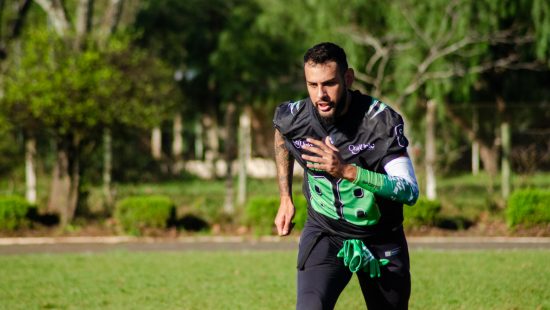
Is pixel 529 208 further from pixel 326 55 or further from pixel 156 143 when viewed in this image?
pixel 326 55

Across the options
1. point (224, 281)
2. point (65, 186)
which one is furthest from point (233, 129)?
point (224, 281)

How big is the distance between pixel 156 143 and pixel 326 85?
16594mm

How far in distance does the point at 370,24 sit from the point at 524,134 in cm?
560

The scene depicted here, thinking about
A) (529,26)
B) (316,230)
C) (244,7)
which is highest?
(244,7)

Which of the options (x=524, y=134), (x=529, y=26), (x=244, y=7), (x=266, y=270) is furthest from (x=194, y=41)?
(x=266, y=270)

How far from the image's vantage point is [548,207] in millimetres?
15672

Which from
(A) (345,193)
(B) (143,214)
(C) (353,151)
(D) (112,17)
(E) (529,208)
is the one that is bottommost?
(B) (143,214)

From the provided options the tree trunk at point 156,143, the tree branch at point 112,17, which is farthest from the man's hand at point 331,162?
the tree trunk at point 156,143

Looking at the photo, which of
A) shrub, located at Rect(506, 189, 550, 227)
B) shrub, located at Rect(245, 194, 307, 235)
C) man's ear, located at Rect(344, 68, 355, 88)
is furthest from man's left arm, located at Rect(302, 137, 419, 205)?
shrub, located at Rect(245, 194, 307, 235)

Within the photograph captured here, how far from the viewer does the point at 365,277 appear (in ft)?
17.1

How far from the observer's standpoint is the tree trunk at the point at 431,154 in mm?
18500

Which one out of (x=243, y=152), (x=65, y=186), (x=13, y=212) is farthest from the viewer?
(x=243, y=152)

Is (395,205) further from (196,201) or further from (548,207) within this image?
(196,201)

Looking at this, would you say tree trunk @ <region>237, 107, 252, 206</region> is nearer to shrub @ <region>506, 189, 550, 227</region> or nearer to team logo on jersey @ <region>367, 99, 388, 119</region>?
shrub @ <region>506, 189, 550, 227</region>
